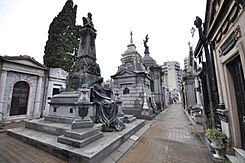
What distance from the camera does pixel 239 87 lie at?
385 cm

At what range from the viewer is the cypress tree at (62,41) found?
15.2 metres

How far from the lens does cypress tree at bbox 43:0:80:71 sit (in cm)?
1516

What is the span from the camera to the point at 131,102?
13.0m

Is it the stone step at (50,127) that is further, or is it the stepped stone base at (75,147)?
the stone step at (50,127)

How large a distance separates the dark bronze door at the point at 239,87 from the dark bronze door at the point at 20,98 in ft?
49.5

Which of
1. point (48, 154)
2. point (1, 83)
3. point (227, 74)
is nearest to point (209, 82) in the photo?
point (227, 74)

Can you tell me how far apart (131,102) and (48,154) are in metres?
9.60

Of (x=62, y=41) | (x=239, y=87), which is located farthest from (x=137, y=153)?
(x=62, y=41)

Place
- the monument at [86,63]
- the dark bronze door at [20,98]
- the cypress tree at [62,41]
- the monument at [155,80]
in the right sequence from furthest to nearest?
the monument at [155,80] → the cypress tree at [62,41] → the dark bronze door at [20,98] → the monument at [86,63]

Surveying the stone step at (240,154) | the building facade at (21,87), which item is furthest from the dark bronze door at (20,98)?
the stone step at (240,154)

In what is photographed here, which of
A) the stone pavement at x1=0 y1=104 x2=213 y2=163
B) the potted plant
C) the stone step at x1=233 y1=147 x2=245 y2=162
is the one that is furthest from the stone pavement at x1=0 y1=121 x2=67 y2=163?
the stone step at x1=233 y1=147 x2=245 y2=162

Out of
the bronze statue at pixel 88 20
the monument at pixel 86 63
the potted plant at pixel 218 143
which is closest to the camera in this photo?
the potted plant at pixel 218 143

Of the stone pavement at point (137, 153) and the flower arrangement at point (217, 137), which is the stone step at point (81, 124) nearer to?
the stone pavement at point (137, 153)

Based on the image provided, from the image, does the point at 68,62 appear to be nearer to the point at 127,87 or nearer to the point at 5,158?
the point at 127,87
